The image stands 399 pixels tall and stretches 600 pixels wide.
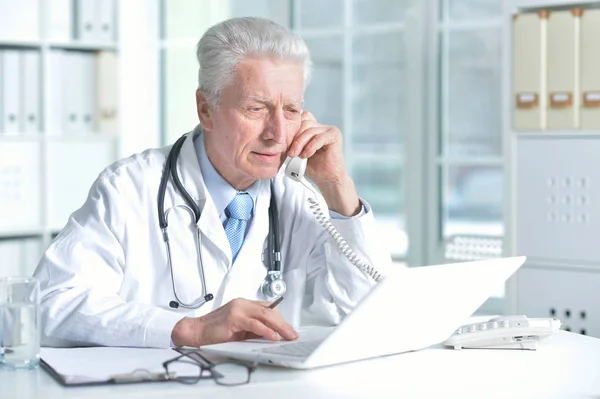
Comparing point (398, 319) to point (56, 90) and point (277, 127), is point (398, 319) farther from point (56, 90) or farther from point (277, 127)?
point (56, 90)

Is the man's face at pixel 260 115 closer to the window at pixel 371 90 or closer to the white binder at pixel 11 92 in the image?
the window at pixel 371 90

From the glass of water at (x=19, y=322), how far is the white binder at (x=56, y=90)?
279cm

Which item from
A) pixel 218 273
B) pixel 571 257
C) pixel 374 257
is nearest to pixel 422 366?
pixel 374 257

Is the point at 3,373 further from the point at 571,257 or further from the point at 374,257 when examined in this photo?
the point at 571,257

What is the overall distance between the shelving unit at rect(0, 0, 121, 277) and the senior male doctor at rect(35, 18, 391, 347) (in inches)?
84.8

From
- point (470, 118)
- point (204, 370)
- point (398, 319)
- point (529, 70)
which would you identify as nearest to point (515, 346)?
point (398, 319)

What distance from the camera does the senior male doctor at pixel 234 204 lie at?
2152 millimetres

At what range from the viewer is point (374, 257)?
218 centimetres

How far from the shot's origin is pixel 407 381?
1554 millimetres

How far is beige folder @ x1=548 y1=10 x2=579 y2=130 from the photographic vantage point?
3072 mm

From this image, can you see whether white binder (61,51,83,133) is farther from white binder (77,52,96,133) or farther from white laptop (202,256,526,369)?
white laptop (202,256,526,369)

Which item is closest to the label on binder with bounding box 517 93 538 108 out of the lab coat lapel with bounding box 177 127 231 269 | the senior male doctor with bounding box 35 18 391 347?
the senior male doctor with bounding box 35 18 391 347

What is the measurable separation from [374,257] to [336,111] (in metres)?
2.20

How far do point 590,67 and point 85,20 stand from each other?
7.92 ft
